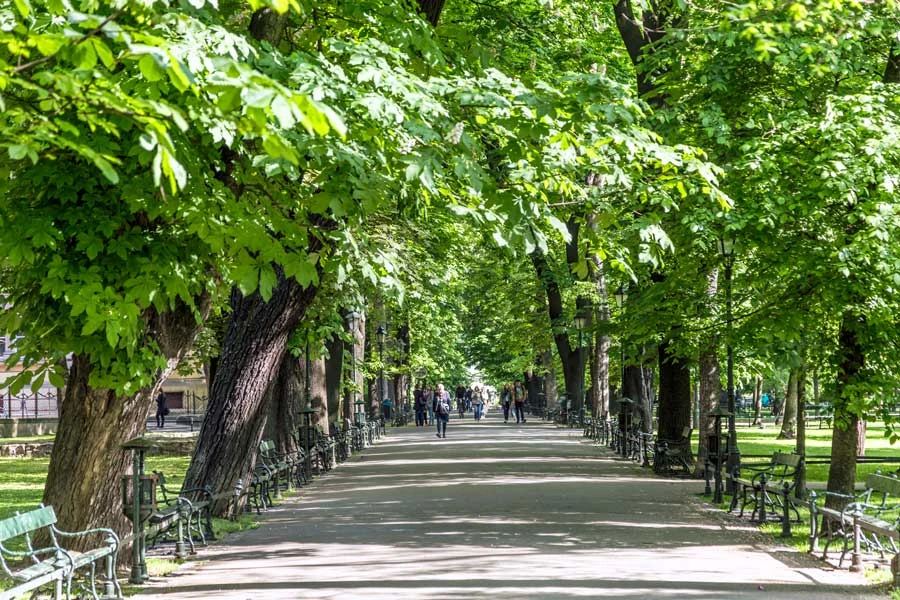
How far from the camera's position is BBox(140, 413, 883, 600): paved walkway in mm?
10250

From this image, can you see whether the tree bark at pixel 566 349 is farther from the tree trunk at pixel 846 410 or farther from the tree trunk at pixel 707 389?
the tree trunk at pixel 846 410

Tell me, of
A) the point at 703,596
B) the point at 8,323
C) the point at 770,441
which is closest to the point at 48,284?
the point at 8,323

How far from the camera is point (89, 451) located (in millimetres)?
10461

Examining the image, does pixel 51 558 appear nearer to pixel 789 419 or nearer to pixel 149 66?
pixel 149 66

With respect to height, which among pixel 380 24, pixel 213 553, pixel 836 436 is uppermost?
pixel 380 24

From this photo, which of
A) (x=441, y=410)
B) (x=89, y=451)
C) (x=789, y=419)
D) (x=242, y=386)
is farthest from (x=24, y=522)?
(x=789, y=419)

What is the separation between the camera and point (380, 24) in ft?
37.5

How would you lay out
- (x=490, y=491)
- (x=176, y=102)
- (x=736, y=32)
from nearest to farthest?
1. (x=176, y=102)
2. (x=736, y=32)
3. (x=490, y=491)

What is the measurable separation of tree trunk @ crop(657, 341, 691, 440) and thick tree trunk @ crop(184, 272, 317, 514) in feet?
31.8

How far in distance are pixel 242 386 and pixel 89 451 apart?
5.43 m

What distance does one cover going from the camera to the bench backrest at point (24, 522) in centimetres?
830

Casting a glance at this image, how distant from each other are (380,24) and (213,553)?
5843 mm

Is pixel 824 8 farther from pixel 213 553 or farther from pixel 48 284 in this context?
pixel 213 553

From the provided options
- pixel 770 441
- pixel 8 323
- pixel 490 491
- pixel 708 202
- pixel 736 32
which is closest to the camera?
pixel 8 323
